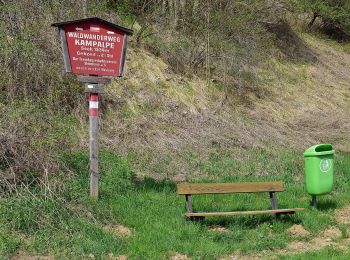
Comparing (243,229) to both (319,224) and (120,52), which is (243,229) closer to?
(319,224)

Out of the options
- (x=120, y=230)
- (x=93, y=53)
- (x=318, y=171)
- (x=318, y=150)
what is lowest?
(x=120, y=230)

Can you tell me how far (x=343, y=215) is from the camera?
8219 mm

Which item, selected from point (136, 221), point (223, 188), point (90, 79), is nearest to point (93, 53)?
point (90, 79)

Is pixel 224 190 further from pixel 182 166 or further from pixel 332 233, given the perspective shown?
pixel 182 166

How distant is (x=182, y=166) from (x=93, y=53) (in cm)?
406

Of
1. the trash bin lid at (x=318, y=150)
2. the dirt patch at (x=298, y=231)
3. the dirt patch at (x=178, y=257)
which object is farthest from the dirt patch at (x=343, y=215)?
the dirt patch at (x=178, y=257)

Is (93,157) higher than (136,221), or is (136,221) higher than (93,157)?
(93,157)

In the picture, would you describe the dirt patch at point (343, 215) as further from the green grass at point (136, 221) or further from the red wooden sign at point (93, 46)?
the red wooden sign at point (93, 46)

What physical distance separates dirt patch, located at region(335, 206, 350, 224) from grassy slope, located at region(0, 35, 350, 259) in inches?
4.9

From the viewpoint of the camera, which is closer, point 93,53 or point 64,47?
point 64,47

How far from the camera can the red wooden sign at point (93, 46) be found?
741cm

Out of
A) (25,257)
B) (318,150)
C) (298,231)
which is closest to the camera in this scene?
(25,257)

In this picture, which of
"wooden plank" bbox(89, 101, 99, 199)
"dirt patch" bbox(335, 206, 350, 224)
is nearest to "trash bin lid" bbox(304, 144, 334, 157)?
"dirt patch" bbox(335, 206, 350, 224)

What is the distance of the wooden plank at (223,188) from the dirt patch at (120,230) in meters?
0.92
